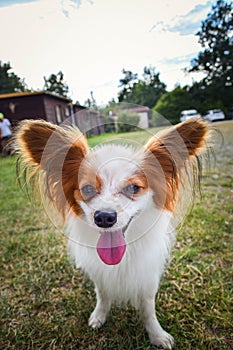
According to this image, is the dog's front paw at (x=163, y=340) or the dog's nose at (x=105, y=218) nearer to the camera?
the dog's nose at (x=105, y=218)

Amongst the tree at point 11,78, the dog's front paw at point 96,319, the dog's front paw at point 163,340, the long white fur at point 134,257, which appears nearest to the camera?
the long white fur at point 134,257

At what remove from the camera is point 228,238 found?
255 cm

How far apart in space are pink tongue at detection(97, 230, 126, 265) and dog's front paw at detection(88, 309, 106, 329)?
587mm

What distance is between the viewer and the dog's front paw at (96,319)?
5.52ft

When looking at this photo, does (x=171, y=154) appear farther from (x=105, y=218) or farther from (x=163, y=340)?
(x=163, y=340)

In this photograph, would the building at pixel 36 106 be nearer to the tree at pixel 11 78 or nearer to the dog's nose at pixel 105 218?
the tree at pixel 11 78

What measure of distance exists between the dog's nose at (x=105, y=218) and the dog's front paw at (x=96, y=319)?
0.89 metres

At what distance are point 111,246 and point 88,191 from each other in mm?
314

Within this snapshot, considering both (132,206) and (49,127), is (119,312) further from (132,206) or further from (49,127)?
(49,127)

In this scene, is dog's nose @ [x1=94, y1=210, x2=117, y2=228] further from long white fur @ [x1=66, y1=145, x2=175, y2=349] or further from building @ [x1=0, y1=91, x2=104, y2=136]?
building @ [x1=0, y1=91, x2=104, y2=136]

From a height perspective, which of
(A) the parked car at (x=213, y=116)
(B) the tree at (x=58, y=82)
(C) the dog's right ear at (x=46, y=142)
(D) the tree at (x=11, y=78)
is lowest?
(A) the parked car at (x=213, y=116)

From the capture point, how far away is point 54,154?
1332 mm

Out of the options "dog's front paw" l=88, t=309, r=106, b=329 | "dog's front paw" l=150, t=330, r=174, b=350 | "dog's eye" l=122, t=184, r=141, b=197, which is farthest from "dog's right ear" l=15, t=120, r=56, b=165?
"dog's front paw" l=150, t=330, r=174, b=350

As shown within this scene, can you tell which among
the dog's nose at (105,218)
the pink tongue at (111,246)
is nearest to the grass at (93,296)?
the dog's nose at (105,218)
